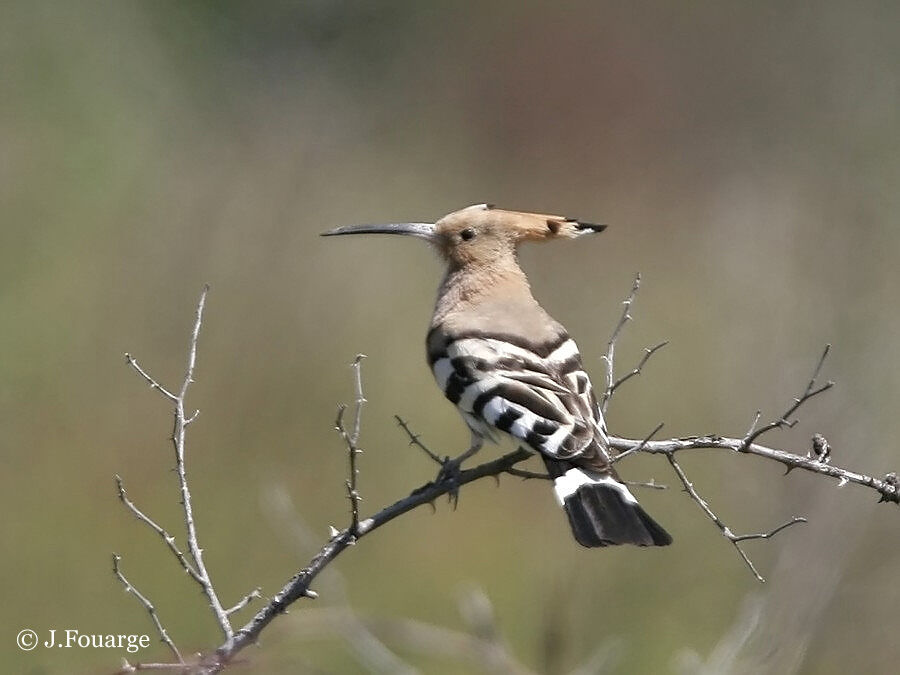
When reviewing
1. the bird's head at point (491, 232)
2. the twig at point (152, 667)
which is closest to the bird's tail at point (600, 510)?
the twig at point (152, 667)

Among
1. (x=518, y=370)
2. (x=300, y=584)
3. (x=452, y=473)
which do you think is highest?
(x=518, y=370)

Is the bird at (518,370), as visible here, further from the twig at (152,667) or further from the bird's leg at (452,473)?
the twig at (152,667)

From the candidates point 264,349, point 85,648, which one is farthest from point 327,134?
point 85,648

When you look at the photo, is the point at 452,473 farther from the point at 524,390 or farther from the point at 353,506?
the point at 353,506

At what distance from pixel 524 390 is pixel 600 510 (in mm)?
272

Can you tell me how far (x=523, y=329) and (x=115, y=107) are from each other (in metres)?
4.39

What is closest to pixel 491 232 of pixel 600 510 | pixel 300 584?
pixel 600 510

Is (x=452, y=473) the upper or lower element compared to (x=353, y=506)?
upper

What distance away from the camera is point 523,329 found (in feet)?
8.82

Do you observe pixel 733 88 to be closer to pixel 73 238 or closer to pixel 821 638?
pixel 73 238

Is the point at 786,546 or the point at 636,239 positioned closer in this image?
the point at 786,546

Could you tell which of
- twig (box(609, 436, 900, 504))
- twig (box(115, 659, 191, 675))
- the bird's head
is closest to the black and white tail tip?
twig (box(609, 436, 900, 504))

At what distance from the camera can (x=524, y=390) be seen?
7.97 ft

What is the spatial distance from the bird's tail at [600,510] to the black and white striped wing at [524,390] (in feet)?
0.14
